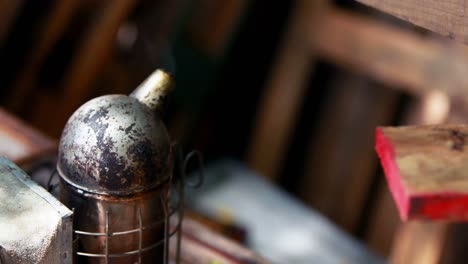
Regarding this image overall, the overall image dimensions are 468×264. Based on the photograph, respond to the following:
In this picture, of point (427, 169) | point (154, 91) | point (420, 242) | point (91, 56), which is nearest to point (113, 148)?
point (154, 91)

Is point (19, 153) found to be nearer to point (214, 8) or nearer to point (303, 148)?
point (214, 8)

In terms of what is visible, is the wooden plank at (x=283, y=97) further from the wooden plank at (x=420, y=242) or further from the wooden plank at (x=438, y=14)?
the wooden plank at (x=438, y=14)

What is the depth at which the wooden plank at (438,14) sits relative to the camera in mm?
1266

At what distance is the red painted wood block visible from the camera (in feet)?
3.69

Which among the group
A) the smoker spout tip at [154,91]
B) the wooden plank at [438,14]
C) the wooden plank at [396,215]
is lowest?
the wooden plank at [396,215]

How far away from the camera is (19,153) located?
2.43m

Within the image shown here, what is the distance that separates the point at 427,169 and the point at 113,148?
0.64m

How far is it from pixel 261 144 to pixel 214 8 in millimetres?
787

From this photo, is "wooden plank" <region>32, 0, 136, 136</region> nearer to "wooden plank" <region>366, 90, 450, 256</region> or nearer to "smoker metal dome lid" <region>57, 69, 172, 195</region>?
"wooden plank" <region>366, 90, 450, 256</region>

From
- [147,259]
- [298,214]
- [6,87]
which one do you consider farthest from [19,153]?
[298,214]

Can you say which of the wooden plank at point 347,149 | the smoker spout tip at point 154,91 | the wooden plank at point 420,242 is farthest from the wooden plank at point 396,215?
the smoker spout tip at point 154,91

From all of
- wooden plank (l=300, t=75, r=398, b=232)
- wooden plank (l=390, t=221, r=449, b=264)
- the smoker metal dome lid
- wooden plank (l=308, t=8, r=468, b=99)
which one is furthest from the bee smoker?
wooden plank (l=300, t=75, r=398, b=232)

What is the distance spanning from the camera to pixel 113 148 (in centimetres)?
147

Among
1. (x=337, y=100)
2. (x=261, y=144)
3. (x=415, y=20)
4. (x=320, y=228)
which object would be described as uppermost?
(x=415, y=20)
